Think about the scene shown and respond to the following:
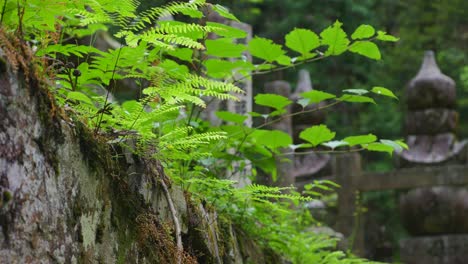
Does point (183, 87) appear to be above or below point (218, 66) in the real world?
below

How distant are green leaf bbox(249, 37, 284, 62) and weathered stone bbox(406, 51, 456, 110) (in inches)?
294

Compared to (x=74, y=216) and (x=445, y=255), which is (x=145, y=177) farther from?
(x=445, y=255)

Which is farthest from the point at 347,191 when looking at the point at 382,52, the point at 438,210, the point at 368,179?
the point at 382,52

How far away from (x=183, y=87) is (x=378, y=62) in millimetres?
17590

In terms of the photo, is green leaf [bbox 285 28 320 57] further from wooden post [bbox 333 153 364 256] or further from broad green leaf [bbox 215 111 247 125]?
wooden post [bbox 333 153 364 256]

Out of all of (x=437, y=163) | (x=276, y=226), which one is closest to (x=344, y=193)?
(x=437, y=163)

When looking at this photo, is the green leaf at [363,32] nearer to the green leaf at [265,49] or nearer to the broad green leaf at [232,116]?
the green leaf at [265,49]

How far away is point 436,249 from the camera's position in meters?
9.46

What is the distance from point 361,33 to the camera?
325cm

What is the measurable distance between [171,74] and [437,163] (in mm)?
7593

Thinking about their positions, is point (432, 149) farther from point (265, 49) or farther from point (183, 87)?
point (183, 87)

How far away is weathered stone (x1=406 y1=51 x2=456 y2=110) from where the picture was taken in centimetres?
1039

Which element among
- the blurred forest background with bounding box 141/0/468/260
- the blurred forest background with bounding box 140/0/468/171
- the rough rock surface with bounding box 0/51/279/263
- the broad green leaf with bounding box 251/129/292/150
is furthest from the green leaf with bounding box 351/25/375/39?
the blurred forest background with bounding box 141/0/468/260

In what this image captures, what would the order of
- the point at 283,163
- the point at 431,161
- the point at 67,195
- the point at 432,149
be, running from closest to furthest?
the point at 67,195 < the point at 283,163 < the point at 431,161 < the point at 432,149
